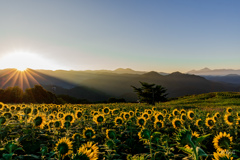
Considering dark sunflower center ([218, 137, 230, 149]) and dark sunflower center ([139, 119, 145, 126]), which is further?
dark sunflower center ([139, 119, 145, 126])

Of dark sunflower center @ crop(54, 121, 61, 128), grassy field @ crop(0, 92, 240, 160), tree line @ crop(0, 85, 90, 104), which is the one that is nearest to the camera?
grassy field @ crop(0, 92, 240, 160)

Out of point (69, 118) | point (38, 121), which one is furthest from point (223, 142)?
point (38, 121)

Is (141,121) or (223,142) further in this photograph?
(141,121)

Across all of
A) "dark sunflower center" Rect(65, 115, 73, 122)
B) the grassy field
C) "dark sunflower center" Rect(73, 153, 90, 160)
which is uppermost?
"dark sunflower center" Rect(73, 153, 90, 160)

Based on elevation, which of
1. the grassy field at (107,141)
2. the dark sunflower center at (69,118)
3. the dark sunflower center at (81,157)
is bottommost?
the grassy field at (107,141)

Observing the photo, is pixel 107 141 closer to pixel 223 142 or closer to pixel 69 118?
pixel 223 142

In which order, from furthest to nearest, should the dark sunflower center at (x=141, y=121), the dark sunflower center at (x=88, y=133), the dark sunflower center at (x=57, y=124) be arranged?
the dark sunflower center at (x=141, y=121) → the dark sunflower center at (x=57, y=124) → the dark sunflower center at (x=88, y=133)

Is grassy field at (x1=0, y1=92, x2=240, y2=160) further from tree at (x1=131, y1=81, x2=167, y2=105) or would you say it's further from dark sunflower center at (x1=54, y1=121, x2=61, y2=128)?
tree at (x1=131, y1=81, x2=167, y2=105)

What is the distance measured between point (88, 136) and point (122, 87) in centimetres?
17633

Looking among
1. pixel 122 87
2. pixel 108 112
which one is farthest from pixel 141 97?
pixel 122 87

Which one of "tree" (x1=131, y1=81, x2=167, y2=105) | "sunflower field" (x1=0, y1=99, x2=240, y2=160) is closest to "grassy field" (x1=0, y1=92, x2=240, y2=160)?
"sunflower field" (x1=0, y1=99, x2=240, y2=160)

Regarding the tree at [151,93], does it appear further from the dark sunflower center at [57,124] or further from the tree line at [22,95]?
the dark sunflower center at [57,124]

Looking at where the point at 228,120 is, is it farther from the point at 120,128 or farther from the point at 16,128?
the point at 16,128

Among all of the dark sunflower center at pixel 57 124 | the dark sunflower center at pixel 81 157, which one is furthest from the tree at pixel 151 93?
the dark sunflower center at pixel 81 157
